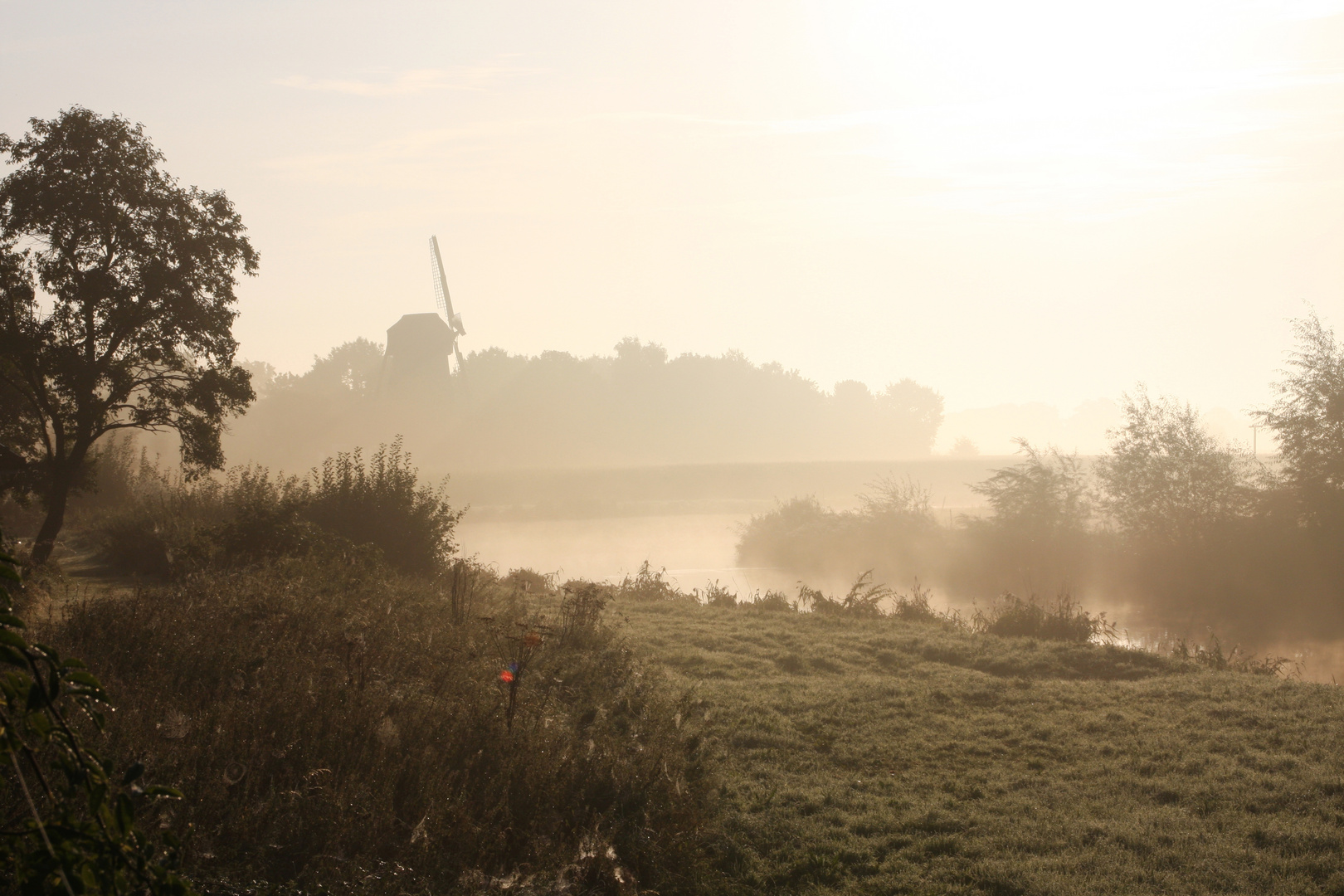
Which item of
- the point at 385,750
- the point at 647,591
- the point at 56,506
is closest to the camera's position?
the point at 385,750

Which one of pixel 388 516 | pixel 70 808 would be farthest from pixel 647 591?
pixel 70 808

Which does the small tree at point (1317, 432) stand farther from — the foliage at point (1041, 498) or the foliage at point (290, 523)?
the foliage at point (290, 523)

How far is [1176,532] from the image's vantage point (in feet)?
84.6

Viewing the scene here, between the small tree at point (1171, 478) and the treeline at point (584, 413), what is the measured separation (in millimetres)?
48340

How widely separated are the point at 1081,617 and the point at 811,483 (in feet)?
171

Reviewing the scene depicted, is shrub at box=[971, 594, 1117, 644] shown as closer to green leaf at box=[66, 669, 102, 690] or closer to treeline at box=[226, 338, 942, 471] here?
green leaf at box=[66, 669, 102, 690]

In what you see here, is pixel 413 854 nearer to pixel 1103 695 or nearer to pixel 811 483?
pixel 1103 695

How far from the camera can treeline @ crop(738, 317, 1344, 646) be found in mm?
22781

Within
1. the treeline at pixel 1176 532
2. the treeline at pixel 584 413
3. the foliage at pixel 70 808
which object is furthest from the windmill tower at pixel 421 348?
the foliage at pixel 70 808

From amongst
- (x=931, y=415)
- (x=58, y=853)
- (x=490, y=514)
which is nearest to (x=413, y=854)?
(x=58, y=853)

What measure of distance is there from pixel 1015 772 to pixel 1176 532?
73.4 ft

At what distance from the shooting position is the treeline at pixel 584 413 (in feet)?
211

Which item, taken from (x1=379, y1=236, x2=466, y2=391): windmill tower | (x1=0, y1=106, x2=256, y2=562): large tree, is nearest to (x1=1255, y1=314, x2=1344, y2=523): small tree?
(x1=0, y1=106, x2=256, y2=562): large tree

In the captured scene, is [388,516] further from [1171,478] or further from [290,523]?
[1171,478]
